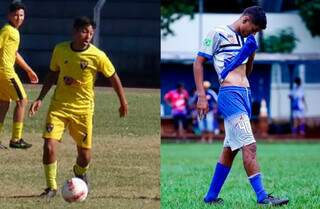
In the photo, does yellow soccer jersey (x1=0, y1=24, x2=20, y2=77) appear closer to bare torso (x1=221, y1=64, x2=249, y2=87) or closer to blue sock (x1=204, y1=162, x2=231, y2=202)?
bare torso (x1=221, y1=64, x2=249, y2=87)

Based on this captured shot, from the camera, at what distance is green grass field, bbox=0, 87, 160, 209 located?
6.90 meters

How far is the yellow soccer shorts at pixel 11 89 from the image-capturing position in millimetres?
6889

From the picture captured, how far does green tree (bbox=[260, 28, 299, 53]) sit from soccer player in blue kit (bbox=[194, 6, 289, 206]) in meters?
25.4

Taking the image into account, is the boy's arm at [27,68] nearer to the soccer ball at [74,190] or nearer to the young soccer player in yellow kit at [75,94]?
the young soccer player in yellow kit at [75,94]

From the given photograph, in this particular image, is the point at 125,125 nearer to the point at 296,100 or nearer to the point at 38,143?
the point at 38,143

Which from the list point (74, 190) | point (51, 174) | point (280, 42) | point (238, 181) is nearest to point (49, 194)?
point (51, 174)

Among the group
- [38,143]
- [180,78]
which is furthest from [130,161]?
[180,78]

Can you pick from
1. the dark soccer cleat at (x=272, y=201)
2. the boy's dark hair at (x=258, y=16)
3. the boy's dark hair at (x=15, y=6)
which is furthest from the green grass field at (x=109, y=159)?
the boy's dark hair at (x=258, y=16)

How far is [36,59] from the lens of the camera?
6.95m

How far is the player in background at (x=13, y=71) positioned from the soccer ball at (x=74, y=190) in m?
0.47

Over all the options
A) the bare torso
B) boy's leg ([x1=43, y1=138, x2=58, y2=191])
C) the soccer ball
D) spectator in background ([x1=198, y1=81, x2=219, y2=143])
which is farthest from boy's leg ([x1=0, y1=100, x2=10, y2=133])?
spectator in background ([x1=198, y1=81, x2=219, y2=143])

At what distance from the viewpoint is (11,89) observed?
6.91 m

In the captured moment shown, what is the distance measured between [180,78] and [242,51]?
76.2ft

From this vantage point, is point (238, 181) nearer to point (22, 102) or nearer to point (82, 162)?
point (82, 162)
